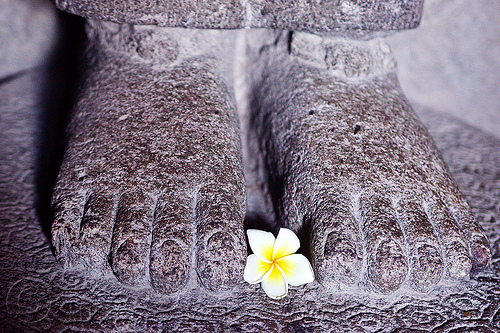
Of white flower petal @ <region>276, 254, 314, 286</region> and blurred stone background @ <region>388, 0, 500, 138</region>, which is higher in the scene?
blurred stone background @ <region>388, 0, 500, 138</region>

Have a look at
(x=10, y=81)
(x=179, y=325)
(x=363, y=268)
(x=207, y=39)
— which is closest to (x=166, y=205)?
(x=179, y=325)

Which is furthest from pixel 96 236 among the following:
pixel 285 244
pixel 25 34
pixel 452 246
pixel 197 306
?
pixel 25 34

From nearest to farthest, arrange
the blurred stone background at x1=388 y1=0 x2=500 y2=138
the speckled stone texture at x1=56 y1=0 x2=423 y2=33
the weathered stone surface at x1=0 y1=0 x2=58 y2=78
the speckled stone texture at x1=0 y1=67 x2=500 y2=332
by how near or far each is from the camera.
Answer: the speckled stone texture at x1=0 y1=67 x2=500 y2=332
the speckled stone texture at x1=56 y1=0 x2=423 y2=33
the blurred stone background at x1=388 y1=0 x2=500 y2=138
the weathered stone surface at x1=0 y1=0 x2=58 y2=78

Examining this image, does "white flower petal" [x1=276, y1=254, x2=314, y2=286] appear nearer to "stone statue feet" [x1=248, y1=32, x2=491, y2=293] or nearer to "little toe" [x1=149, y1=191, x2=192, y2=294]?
"stone statue feet" [x1=248, y1=32, x2=491, y2=293]

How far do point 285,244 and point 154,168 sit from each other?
25 centimetres

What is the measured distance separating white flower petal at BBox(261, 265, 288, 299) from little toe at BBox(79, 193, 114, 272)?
0.24 m

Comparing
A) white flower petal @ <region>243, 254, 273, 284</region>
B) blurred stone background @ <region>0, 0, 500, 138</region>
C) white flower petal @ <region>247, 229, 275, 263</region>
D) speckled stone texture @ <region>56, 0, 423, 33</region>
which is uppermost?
speckled stone texture @ <region>56, 0, 423, 33</region>

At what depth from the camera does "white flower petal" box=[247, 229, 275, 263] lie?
0.77 m

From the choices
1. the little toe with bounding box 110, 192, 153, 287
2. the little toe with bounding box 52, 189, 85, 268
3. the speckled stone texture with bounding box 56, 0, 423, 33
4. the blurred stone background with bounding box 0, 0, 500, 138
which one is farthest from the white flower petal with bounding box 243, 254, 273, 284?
the blurred stone background with bounding box 0, 0, 500, 138

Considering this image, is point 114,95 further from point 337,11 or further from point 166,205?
point 337,11

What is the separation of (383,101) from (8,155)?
2.54ft

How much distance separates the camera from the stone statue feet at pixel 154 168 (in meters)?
0.73

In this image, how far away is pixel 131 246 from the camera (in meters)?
0.73

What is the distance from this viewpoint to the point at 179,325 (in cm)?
71
